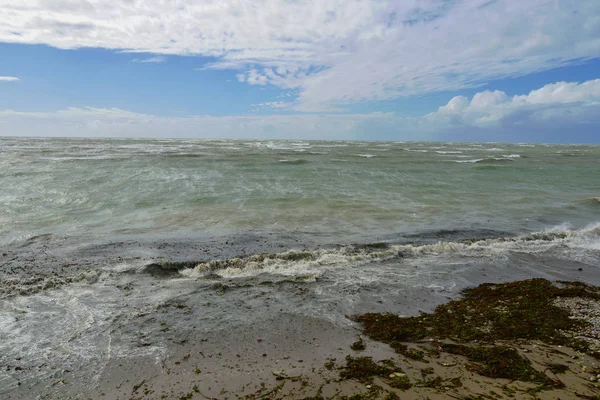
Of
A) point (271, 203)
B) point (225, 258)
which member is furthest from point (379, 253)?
point (271, 203)

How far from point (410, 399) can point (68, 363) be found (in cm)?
489

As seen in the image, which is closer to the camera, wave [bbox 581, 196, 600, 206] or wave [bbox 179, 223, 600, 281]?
wave [bbox 179, 223, 600, 281]

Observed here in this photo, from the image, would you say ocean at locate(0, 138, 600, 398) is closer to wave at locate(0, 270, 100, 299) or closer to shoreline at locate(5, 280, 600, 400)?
wave at locate(0, 270, 100, 299)

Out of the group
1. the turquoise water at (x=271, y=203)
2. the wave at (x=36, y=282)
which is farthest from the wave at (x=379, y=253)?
the wave at (x=36, y=282)

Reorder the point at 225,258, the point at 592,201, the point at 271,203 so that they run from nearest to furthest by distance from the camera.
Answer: the point at 225,258 → the point at 271,203 → the point at 592,201

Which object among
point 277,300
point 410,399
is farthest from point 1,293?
point 410,399

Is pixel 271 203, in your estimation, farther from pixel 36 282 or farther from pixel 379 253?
pixel 36 282

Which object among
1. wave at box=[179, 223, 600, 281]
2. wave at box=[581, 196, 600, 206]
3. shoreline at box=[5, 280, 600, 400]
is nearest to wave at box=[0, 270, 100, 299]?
wave at box=[179, 223, 600, 281]

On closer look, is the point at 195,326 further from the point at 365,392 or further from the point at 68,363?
the point at 365,392

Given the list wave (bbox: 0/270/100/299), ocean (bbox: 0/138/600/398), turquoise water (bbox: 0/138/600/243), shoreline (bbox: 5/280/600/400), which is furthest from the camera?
turquoise water (bbox: 0/138/600/243)

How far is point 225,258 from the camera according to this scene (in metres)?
9.89

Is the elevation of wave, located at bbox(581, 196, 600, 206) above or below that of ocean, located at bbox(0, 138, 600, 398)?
above

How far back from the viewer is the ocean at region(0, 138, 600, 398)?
5.95 metres

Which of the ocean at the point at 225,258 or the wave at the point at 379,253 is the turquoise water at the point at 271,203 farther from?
the wave at the point at 379,253
